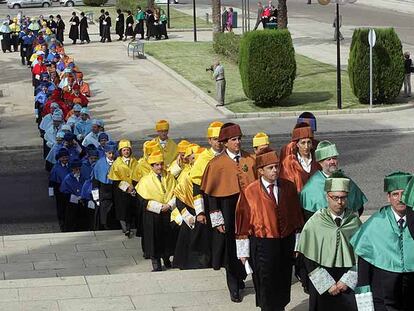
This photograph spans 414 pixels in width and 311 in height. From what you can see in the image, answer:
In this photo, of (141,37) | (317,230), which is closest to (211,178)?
(317,230)

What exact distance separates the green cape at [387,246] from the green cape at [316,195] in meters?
1.82

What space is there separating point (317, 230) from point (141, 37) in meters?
46.1

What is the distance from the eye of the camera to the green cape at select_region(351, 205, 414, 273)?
952 cm

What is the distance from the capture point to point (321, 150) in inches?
458

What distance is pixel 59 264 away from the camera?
15578 millimetres

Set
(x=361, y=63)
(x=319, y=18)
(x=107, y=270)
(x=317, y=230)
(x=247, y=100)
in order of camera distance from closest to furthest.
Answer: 1. (x=317, y=230)
2. (x=107, y=270)
3. (x=361, y=63)
4. (x=247, y=100)
5. (x=319, y=18)

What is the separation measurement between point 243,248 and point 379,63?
69.5 ft

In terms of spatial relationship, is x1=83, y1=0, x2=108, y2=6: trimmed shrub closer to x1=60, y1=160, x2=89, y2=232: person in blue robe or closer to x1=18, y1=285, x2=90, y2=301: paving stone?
x1=60, y1=160, x2=89, y2=232: person in blue robe

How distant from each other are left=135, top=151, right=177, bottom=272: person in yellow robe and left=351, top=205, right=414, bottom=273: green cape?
4.91 m

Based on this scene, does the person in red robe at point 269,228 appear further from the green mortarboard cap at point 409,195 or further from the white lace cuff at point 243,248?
the green mortarboard cap at point 409,195

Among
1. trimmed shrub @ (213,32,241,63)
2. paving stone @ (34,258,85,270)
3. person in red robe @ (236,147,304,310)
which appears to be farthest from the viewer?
trimmed shrub @ (213,32,241,63)

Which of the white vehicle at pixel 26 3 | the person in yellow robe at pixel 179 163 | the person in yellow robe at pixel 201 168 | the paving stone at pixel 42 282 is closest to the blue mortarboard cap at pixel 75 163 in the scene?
the person in yellow robe at pixel 179 163

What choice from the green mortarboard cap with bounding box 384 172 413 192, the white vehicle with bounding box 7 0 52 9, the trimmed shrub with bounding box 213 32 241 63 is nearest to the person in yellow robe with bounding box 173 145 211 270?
the green mortarboard cap with bounding box 384 172 413 192

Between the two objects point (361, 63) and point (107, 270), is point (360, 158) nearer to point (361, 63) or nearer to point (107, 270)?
point (361, 63)
